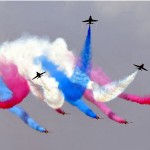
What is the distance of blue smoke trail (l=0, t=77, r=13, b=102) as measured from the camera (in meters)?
79.9

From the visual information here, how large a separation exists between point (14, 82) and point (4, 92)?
7.72ft

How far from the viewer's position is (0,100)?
263ft

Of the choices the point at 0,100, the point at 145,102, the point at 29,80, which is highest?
the point at 145,102

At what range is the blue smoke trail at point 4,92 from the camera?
79938 millimetres

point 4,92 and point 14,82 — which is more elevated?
point 14,82

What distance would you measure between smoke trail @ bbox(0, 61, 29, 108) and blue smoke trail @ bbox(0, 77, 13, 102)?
0.50 m

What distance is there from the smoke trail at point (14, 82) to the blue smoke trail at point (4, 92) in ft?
1.63

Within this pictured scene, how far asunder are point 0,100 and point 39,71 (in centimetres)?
779

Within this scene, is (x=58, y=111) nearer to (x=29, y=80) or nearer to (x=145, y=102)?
(x=29, y=80)

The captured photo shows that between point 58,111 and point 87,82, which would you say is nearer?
point 87,82

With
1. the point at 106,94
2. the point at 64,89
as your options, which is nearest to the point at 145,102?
the point at 106,94

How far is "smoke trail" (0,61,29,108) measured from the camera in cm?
8062

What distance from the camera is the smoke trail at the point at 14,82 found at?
80.6 m

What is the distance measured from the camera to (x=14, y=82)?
266 ft
